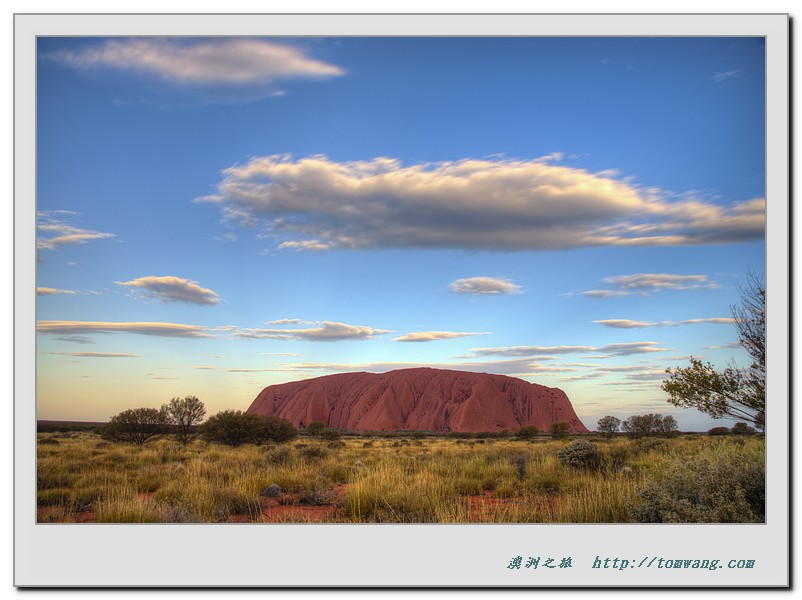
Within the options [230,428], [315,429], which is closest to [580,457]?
[230,428]

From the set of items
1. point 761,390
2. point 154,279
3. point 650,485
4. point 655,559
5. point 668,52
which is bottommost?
Answer: point 655,559

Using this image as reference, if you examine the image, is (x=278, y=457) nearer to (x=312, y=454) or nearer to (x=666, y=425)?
(x=312, y=454)

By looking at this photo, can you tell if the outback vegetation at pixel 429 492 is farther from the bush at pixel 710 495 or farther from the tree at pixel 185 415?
the tree at pixel 185 415

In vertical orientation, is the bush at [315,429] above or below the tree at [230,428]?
below

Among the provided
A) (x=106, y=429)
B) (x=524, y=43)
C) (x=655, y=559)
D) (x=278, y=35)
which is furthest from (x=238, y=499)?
(x=106, y=429)

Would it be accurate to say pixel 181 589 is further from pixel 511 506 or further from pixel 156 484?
pixel 156 484

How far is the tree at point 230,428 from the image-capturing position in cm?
2236

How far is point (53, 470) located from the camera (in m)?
10.1

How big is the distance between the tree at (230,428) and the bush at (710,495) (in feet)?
62.0

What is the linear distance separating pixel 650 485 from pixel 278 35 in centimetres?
652

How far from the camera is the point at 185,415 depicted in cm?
2167

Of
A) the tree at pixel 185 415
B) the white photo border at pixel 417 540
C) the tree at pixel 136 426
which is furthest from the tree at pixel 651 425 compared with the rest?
the white photo border at pixel 417 540

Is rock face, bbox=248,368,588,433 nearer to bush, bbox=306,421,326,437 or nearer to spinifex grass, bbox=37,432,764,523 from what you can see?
bush, bbox=306,421,326,437

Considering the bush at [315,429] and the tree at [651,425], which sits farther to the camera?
the bush at [315,429]
